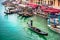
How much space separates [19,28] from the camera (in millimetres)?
3906

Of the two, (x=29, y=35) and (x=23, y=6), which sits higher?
(x=23, y=6)

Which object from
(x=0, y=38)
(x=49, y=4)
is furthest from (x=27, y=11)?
(x=0, y=38)

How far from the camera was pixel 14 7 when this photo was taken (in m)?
4.16

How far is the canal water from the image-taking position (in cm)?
378

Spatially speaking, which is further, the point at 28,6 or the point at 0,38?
the point at 28,6

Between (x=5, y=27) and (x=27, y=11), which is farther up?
(x=27, y=11)

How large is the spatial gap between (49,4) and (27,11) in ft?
1.55

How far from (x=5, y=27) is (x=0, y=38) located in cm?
24

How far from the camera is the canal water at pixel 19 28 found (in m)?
3.78

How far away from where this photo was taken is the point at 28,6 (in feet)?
13.4

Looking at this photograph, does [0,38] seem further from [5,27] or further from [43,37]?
[43,37]

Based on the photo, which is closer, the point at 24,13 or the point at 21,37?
the point at 21,37

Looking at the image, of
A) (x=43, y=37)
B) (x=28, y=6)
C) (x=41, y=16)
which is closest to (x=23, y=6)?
(x=28, y=6)

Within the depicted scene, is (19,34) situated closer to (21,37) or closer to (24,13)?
(21,37)
